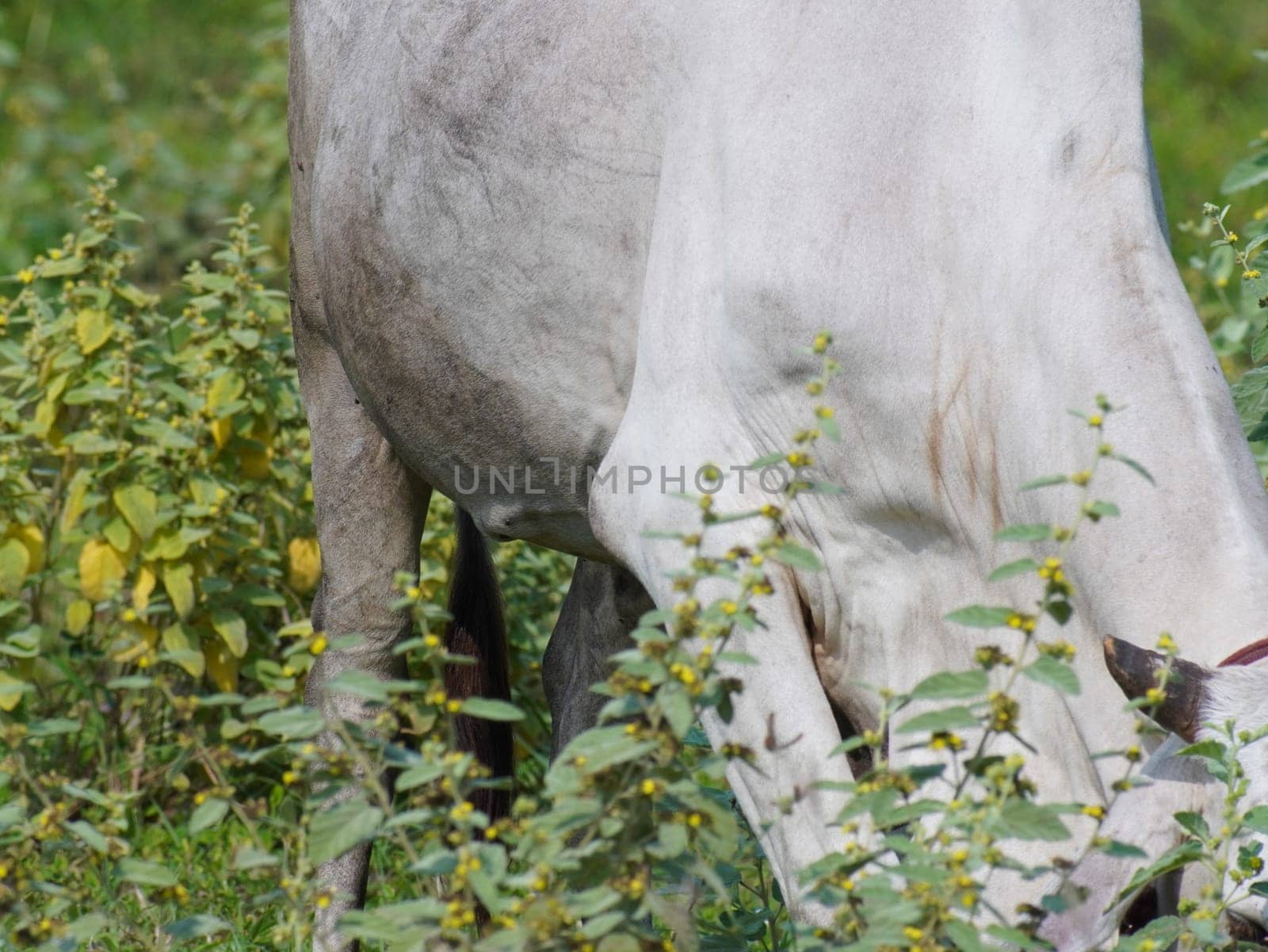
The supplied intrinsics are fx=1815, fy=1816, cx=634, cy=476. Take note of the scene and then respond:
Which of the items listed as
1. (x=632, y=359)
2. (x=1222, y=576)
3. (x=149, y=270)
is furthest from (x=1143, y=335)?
(x=149, y=270)

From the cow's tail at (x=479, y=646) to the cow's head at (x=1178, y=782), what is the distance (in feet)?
5.74

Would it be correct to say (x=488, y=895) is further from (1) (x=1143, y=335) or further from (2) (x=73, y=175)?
(2) (x=73, y=175)

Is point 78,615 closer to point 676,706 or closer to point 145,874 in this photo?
point 145,874

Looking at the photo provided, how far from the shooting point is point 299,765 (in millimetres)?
1567

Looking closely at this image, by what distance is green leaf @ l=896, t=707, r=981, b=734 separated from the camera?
57.5 inches

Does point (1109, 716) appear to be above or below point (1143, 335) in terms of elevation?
below

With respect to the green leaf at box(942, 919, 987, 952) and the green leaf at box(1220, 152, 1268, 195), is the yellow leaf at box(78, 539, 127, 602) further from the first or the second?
the green leaf at box(942, 919, 987, 952)

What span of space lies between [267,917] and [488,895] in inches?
58.3

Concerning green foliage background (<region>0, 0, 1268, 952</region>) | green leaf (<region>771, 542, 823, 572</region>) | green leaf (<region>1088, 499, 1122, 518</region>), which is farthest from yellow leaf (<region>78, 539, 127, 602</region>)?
green leaf (<region>1088, 499, 1122, 518</region>)

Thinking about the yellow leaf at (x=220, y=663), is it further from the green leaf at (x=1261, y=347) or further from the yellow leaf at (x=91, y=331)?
the green leaf at (x=1261, y=347)

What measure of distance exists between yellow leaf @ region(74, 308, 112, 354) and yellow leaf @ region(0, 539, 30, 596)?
1.27 ft

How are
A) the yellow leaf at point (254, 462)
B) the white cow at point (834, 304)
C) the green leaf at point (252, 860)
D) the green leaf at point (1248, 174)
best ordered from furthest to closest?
the yellow leaf at point (254, 462), the green leaf at point (1248, 174), the white cow at point (834, 304), the green leaf at point (252, 860)

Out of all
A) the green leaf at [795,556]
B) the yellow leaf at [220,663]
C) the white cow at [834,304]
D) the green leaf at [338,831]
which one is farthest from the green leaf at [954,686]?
the yellow leaf at [220,663]

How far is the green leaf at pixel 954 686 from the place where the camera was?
150 centimetres
